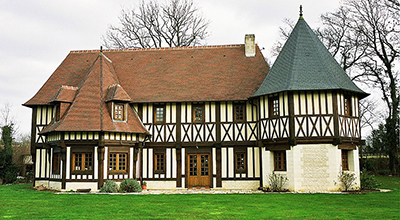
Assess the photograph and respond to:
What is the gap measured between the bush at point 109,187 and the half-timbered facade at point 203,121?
26.8 inches

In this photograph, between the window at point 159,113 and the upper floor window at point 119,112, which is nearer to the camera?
the upper floor window at point 119,112

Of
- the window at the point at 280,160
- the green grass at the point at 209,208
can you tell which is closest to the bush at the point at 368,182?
the green grass at the point at 209,208

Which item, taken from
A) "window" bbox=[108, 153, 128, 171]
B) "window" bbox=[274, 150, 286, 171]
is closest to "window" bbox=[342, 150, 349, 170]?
"window" bbox=[274, 150, 286, 171]

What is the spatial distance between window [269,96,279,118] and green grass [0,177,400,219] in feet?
15.4

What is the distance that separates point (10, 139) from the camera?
25.5 m

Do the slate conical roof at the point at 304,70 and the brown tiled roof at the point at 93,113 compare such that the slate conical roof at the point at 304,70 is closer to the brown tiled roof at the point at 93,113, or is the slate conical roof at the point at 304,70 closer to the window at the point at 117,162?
the brown tiled roof at the point at 93,113

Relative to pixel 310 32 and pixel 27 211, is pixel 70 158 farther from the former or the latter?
pixel 310 32

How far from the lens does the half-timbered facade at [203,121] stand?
16.4 metres

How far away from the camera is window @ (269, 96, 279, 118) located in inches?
680

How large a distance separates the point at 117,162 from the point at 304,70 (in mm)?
9845

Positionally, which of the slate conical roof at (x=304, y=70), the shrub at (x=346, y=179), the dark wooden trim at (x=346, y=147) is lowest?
the shrub at (x=346, y=179)

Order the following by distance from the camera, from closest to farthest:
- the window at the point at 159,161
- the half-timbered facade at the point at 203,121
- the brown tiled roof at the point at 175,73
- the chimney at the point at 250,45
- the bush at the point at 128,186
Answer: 1. the half-timbered facade at the point at 203,121
2. the bush at the point at 128,186
3. the window at the point at 159,161
4. the brown tiled roof at the point at 175,73
5. the chimney at the point at 250,45

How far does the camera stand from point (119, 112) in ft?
59.5

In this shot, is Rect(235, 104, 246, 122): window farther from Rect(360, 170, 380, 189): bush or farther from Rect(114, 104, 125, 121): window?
Rect(360, 170, 380, 189): bush
